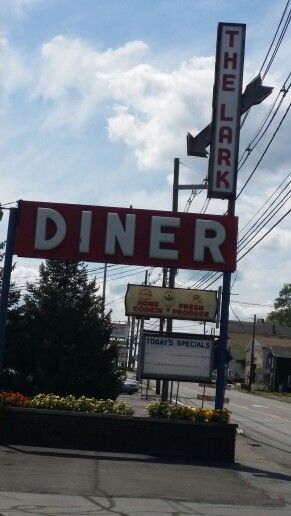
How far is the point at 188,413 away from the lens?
703 inches

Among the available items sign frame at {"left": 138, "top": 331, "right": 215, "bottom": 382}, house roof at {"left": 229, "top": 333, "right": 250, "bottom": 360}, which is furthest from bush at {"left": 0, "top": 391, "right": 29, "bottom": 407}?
house roof at {"left": 229, "top": 333, "right": 250, "bottom": 360}

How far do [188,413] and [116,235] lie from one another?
4201 millimetres

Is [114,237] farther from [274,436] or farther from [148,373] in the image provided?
[274,436]

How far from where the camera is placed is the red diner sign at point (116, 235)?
19.0 m

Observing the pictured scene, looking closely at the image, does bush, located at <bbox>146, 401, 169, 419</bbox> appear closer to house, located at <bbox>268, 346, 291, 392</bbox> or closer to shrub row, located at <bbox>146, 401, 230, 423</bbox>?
shrub row, located at <bbox>146, 401, 230, 423</bbox>

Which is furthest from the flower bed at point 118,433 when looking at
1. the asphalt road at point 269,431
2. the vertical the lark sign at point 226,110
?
the vertical the lark sign at point 226,110

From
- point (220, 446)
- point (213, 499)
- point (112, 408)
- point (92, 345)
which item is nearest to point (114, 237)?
point (112, 408)

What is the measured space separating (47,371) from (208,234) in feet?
46.1

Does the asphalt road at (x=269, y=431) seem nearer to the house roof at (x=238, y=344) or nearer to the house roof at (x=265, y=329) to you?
the house roof at (x=265, y=329)

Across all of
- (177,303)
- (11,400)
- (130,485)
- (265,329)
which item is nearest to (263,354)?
(265,329)

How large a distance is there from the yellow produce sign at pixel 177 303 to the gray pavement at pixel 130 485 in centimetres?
802

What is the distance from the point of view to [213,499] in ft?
38.3

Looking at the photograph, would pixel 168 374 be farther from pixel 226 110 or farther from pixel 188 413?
pixel 226 110

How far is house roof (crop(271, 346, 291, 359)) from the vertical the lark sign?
7366 centimetres
